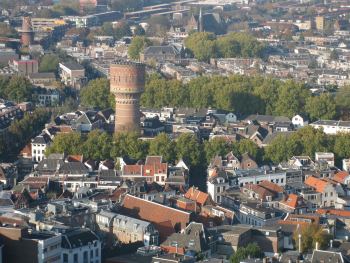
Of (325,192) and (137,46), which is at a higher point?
(137,46)

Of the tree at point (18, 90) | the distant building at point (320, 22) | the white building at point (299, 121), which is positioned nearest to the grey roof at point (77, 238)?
the white building at point (299, 121)

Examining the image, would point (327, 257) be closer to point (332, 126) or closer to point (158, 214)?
point (158, 214)

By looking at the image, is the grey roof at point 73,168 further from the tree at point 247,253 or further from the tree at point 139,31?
the tree at point 139,31

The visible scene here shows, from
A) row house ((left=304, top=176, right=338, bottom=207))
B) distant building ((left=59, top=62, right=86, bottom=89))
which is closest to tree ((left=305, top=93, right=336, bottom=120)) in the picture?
distant building ((left=59, top=62, right=86, bottom=89))

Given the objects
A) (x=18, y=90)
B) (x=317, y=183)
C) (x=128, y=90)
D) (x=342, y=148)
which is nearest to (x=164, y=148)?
(x=128, y=90)

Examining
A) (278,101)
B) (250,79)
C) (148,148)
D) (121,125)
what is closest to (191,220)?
(148,148)
